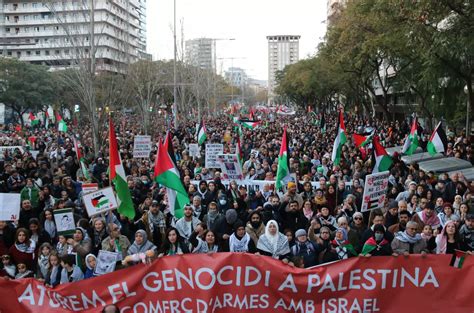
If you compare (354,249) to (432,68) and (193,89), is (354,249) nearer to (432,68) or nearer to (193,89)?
(432,68)

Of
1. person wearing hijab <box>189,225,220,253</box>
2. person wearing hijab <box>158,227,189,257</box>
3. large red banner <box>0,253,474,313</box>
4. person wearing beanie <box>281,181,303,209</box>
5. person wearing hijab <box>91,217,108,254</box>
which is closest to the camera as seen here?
large red banner <box>0,253,474,313</box>

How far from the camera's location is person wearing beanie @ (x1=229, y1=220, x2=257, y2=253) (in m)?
7.52

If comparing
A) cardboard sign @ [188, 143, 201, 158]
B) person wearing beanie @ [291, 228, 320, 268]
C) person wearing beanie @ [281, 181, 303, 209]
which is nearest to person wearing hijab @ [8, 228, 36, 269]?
person wearing beanie @ [291, 228, 320, 268]

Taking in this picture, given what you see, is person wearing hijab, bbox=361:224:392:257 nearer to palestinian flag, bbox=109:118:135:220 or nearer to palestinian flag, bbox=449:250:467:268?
palestinian flag, bbox=449:250:467:268

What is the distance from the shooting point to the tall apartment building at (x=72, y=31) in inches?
803

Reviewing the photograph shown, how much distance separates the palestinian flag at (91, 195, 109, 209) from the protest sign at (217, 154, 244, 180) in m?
4.93

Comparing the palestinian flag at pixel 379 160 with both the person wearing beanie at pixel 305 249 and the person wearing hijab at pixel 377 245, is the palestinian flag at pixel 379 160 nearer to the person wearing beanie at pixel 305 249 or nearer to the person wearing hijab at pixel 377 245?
the person wearing hijab at pixel 377 245

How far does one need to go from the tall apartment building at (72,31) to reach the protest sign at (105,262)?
46.1ft

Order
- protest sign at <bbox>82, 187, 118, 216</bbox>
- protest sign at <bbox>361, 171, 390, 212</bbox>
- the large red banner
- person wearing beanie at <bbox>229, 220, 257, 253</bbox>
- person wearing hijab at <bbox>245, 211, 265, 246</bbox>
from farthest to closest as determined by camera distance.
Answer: protest sign at <bbox>361, 171, 390, 212</bbox>, protest sign at <bbox>82, 187, 118, 216</bbox>, person wearing hijab at <bbox>245, 211, 265, 246</bbox>, person wearing beanie at <bbox>229, 220, 257, 253</bbox>, the large red banner

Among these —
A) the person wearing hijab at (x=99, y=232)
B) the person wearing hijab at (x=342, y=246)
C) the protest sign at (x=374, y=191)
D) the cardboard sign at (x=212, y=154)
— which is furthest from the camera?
the cardboard sign at (x=212, y=154)

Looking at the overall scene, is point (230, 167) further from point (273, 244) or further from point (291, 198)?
point (273, 244)

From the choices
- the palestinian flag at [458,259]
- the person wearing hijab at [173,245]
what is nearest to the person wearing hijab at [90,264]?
the person wearing hijab at [173,245]

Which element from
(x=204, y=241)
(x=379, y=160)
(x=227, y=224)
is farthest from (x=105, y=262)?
(x=379, y=160)

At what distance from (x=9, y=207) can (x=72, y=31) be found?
13.1 m
